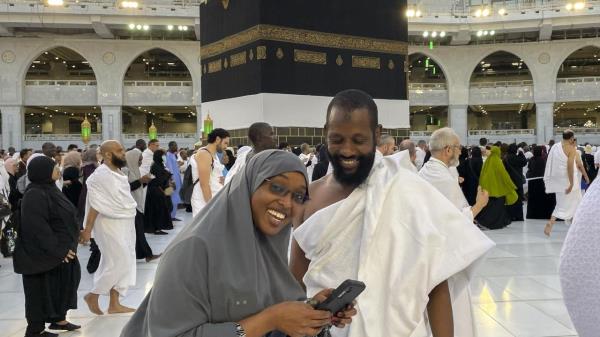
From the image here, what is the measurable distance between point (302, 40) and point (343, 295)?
12338mm

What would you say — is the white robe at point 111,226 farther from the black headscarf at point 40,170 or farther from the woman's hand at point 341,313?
the woman's hand at point 341,313

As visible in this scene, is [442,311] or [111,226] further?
[111,226]

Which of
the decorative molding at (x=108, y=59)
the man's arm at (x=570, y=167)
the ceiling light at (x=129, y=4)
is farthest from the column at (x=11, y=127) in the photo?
the man's arm at (x=570, y=167)

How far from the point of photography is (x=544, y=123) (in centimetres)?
2859

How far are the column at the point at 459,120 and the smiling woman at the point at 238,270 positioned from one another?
29.0 m

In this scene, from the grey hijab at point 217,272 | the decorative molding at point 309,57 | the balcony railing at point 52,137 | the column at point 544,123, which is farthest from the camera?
the column at point 544,123

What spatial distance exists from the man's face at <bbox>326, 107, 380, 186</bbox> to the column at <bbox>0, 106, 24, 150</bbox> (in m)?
27.8

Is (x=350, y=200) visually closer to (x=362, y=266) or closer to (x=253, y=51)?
(x=362, y=266)

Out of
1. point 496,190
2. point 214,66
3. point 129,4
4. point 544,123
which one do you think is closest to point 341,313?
point 496,190

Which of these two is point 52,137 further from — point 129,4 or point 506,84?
point 506,84

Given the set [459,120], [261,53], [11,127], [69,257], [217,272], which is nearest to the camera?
[217,272]

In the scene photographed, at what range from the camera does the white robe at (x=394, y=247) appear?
1473 mm

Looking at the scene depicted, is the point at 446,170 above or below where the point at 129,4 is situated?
below

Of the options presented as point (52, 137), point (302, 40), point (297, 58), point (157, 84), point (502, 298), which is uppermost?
point (157, 84)
